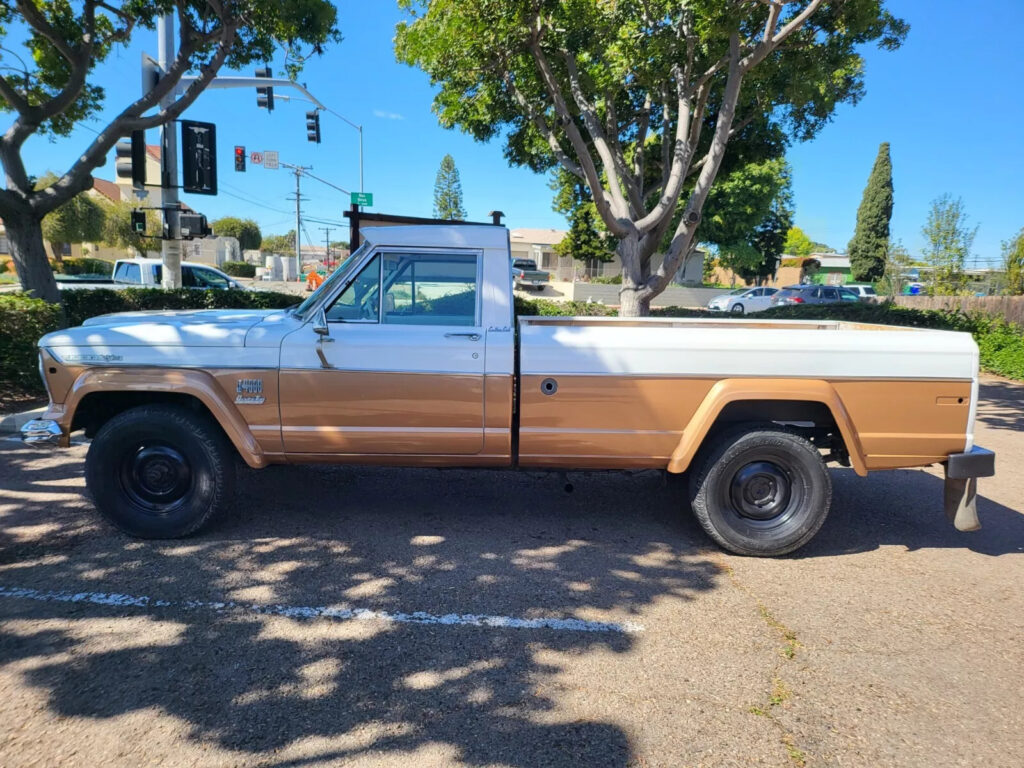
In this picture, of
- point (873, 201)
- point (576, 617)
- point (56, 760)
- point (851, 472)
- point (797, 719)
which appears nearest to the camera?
point (56, 760)

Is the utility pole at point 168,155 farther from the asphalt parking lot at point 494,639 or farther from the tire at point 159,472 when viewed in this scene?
the tire at point 159,472

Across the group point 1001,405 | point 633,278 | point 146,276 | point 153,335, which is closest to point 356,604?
point 153,335

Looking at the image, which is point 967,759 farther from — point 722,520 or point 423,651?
point 423,651

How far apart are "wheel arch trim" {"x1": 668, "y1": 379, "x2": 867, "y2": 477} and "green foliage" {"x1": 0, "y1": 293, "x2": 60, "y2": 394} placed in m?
8.21

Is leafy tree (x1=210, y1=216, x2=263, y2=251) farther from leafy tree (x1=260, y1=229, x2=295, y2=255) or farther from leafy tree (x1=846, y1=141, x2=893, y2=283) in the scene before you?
leafy tree (x1=846, y1=141, x2=893, y2=283)

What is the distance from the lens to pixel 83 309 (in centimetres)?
1004

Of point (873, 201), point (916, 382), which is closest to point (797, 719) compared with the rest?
point (916, 382)

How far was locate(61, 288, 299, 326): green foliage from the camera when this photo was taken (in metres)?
10.0

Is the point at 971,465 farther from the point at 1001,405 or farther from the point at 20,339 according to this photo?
the point at 20,339

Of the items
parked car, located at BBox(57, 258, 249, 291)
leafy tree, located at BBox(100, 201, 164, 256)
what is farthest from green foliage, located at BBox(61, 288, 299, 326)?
leafy tree, located at BBox(100, 201, 164, 256)

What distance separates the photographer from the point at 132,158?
31.4ft

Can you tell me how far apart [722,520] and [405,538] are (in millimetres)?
2230

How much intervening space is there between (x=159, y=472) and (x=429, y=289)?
2.24 meters

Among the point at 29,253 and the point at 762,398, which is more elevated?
the point at 29,253
